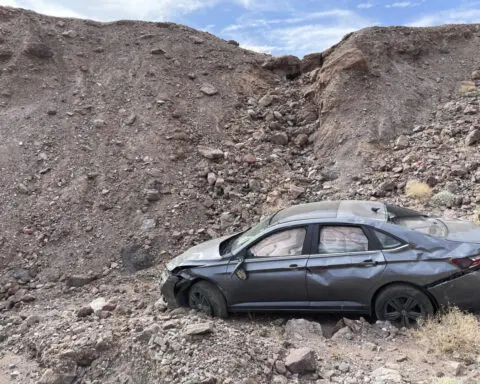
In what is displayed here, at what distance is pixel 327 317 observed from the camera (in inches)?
254

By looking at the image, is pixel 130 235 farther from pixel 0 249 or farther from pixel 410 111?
pixel 410 111

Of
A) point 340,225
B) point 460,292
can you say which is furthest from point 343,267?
point 460,292

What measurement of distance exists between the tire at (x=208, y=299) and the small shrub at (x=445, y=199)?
5380mm

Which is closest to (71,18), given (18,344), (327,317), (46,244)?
(46,244)

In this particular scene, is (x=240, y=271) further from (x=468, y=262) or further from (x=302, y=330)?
(x=468, y=262)

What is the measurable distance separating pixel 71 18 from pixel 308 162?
11325mm

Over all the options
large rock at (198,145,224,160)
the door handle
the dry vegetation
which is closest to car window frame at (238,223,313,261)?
the door handle

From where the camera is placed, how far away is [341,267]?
5.88 metres

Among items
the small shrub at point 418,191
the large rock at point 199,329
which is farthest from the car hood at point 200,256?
the small shrub at point 418,191

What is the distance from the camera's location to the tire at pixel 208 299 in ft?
21.2

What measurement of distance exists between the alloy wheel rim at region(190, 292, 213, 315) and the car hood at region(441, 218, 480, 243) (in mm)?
3209

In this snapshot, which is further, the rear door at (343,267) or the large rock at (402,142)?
the large rock at (402,142)

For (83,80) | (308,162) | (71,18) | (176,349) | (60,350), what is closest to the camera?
(176,349)

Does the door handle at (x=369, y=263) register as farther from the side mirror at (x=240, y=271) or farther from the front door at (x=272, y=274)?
the side mirror at (x=240, y=271)
